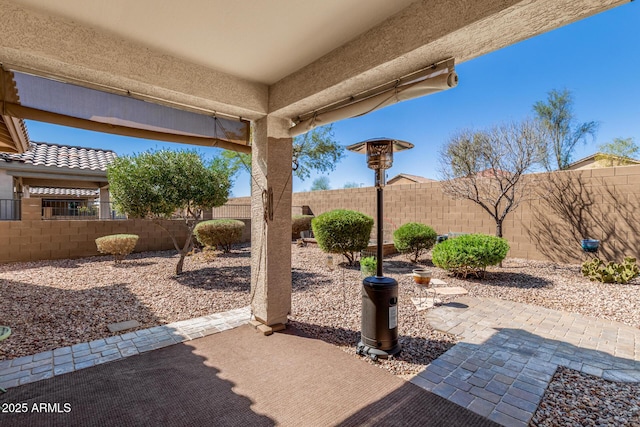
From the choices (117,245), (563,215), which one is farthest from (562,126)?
(117,245)

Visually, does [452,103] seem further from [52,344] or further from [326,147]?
[52,344]

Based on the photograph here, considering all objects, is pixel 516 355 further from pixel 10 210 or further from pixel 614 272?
pixel 10 210

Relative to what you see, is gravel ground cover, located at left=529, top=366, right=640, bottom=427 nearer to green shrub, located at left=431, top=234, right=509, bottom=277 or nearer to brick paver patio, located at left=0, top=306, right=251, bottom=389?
brick paver patio, located at left=0, top=306, right=251, bottom=389

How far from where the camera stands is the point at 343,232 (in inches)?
321

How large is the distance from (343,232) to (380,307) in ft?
16.0

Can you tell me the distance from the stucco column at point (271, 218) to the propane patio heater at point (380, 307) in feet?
3.96

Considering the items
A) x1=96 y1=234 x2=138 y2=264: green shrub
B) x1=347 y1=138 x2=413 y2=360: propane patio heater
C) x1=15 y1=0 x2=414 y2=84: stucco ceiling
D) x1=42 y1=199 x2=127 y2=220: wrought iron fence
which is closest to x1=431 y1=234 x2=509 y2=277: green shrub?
x1=347 y1=138 x2=413 y2=360: propane patio heater

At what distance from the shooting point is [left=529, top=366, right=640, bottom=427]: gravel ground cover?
2.33 m

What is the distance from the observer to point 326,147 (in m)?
17.8

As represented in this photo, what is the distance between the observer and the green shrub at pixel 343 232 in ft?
26.8

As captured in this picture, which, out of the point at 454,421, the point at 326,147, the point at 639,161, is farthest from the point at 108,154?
the point at 639,161

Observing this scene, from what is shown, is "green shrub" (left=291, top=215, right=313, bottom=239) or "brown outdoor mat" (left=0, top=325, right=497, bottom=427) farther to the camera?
"green shrub" (left=291, top=215, right=313, bottom=239)

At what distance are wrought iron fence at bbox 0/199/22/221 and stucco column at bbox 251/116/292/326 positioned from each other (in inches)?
336

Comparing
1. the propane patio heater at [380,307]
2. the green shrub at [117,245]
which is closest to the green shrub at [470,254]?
the propane patio heater at [380,307]
